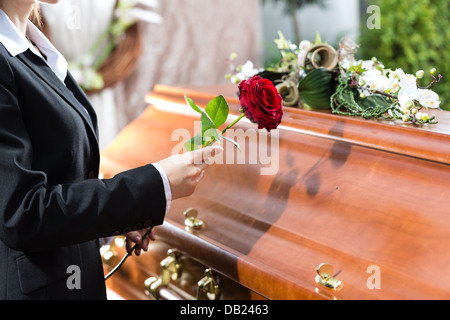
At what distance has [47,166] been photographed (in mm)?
1087

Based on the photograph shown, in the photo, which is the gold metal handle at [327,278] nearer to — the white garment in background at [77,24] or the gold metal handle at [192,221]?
the gold metal handle at [192,221]

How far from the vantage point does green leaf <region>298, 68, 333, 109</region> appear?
1.49 meters

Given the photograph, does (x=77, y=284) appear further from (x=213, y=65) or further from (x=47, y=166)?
(x=213, y=65)

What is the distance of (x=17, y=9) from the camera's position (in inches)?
45.3

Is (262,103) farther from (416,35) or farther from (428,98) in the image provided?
(416,35)

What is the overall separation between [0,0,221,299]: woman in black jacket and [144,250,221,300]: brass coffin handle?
13.3 inches

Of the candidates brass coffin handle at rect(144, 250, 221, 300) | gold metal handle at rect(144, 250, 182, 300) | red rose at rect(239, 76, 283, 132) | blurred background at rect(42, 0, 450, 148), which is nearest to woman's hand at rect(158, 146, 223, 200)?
red rose at rect(239, 76, 283, 132)

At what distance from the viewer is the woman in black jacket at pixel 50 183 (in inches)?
38.4

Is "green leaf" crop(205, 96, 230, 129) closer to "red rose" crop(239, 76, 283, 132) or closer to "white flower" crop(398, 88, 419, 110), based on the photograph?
"red rose" crop(239, 76, 283, 132)

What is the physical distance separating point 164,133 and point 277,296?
100cm

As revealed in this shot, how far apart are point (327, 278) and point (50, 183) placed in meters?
0.66

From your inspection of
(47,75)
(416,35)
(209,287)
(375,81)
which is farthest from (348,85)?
(416,35)

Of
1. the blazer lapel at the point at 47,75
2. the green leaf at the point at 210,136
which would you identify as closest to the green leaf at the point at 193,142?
the green leaf at the point at 210,136
